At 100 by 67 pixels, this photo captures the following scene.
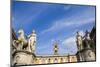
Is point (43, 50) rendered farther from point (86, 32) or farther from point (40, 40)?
point (86, 32)

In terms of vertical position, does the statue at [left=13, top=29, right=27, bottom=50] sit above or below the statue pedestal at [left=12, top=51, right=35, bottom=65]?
above

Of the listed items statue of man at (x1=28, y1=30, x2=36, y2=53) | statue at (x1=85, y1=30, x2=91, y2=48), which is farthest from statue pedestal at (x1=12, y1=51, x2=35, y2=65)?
statue at (x1=85, y1=30, x2=91, y2=48)

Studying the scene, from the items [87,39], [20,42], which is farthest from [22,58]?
[87,39]

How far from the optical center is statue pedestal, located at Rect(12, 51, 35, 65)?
268 cm

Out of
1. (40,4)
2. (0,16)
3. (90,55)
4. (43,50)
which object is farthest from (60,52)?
(0,16)

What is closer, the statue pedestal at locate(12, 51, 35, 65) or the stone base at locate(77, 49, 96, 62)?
the statue pedestal at locate(12, 51, 35, 65)

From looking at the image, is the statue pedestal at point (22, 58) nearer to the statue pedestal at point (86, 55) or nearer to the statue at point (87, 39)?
the statue pedestal at point (86, 55)

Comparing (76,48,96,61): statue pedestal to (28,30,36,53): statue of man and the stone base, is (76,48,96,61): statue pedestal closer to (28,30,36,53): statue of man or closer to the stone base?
the stone base

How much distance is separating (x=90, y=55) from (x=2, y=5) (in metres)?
1.26

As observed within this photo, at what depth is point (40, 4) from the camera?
2.81m

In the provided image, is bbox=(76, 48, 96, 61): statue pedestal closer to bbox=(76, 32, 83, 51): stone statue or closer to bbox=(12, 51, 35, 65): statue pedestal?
bbox=(76, 32, 83, 51): stone statue

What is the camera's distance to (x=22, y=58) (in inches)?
107

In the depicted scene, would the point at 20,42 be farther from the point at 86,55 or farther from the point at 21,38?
the point at 86,55

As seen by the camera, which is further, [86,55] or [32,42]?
[86,55]
